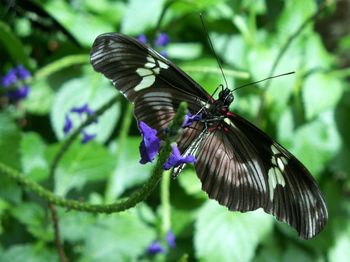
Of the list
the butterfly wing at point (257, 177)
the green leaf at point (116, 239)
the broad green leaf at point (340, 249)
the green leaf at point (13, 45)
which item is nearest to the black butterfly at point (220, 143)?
the butterfly wing at point (257, 177)

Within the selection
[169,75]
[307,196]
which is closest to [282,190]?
[307,196]

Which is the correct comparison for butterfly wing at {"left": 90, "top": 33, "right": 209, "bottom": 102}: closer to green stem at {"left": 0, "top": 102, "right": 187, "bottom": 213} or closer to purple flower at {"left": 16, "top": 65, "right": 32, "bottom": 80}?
green stem at {"left": 0, "top": 102, "right": 187, "bottom": 213}

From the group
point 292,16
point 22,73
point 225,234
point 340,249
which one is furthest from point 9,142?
point 340,249

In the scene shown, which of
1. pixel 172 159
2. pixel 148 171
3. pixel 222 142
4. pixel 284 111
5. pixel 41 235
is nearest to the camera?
pixel 172 159

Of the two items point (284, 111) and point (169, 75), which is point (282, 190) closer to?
point (169, 75)

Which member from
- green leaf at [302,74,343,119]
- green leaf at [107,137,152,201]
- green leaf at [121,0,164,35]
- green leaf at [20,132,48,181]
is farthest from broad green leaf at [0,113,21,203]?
green leaf at [302,74,343,119]

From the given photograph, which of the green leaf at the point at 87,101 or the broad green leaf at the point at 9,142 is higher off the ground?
the green leaf at the point at 87,101

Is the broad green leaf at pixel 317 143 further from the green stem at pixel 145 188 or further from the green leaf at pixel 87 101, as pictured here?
the green stem at pixel 145 188
